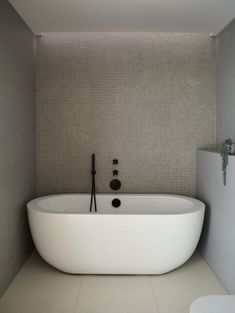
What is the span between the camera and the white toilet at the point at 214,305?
1.24m

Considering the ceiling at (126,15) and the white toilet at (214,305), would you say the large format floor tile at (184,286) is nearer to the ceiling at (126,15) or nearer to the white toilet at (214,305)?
the white toilet at (214,305)

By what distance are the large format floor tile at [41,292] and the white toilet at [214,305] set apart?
110cm

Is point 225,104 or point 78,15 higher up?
point 78,15

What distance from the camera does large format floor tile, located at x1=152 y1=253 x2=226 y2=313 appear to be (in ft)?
6.95

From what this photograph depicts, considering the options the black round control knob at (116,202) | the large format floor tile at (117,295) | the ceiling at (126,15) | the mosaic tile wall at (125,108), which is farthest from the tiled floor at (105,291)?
the ceiling at (126,15)

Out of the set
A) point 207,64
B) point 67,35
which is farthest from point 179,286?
point 67,35

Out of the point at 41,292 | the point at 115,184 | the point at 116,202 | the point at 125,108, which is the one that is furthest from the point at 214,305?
the point at 125,108

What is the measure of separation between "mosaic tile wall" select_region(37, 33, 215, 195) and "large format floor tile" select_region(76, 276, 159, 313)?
111cm

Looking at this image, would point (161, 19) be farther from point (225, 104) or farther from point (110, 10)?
point (225, 104)

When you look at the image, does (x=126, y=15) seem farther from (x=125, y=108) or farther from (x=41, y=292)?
(x=41, y=292)

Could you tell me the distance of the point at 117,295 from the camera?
2242 mm

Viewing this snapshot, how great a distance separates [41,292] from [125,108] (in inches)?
80.7

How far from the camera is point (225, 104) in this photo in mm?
2945

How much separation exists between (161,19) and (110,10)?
54 cm
